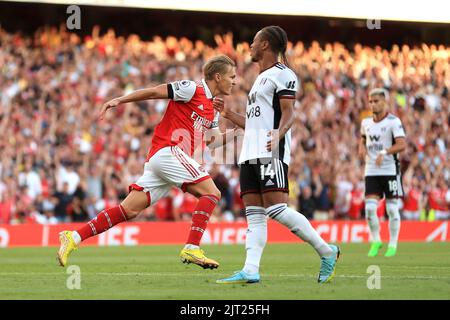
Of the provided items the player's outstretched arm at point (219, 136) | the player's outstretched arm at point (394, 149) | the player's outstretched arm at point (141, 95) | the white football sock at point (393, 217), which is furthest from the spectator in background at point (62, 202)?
the player's outstretched arm at point (141, 95)

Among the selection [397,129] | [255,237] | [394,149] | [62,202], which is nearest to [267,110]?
[255,237]

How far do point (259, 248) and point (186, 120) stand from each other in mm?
1924

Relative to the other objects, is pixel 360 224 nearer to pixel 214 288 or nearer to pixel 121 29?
pixel 121 29

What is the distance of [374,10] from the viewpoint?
92.3ft

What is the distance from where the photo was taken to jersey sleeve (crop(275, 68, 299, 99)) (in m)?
9.11

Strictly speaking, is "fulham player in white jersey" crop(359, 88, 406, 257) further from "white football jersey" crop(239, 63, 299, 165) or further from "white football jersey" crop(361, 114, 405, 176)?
"white football jersey" crop(239, 63, 299, 165)

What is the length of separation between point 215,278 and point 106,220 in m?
1.38

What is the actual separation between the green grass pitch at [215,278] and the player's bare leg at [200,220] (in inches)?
9.2

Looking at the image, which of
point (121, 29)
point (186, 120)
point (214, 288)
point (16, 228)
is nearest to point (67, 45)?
point (121, 29)

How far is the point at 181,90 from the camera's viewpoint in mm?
10211

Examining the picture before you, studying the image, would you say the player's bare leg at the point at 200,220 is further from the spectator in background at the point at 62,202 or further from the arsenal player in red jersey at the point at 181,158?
the spectator in background at the point at 62,202

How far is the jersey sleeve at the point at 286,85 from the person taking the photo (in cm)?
911

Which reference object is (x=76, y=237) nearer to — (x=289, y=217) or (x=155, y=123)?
(x=289, y=217)

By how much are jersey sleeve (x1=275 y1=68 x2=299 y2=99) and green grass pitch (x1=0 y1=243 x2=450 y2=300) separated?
188 cm
